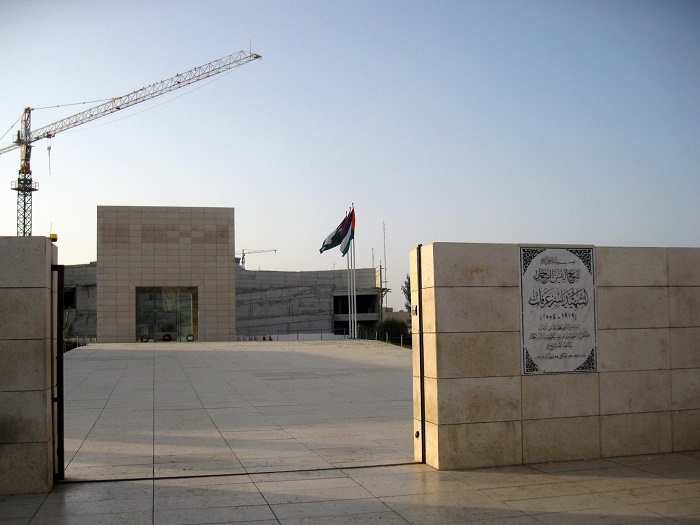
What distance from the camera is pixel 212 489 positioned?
7.77 m

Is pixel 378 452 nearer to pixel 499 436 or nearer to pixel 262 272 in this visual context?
pixel 499 436

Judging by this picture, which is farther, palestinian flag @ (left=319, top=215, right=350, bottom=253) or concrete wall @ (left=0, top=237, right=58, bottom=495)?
palestinian flag @ (left=319, top=215, right=350, bottom=253)

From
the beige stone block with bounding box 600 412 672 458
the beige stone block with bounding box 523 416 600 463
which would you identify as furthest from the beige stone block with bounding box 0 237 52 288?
the beige stone block with bounding box 600 412 672 458

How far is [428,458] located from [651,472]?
2647 millimetres

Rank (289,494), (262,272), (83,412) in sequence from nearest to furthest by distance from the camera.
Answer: (289,494) < (83,412) < (262,272)

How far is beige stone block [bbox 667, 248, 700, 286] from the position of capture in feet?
31.7

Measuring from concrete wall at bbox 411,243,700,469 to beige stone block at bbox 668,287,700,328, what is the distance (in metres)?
0.01

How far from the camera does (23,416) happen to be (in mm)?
7691

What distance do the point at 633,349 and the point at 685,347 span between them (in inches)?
32.7

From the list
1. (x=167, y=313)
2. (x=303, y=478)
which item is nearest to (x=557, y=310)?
(x=303, y=478)

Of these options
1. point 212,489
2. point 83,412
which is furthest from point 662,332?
point 83,412

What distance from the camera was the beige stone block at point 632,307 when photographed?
9.38 meters

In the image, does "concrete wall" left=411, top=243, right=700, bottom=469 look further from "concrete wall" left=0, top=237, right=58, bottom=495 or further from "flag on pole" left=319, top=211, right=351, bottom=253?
"flag on pole" left=319, top=211, right=351, bottom=253

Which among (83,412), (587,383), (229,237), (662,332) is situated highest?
(229,237)
